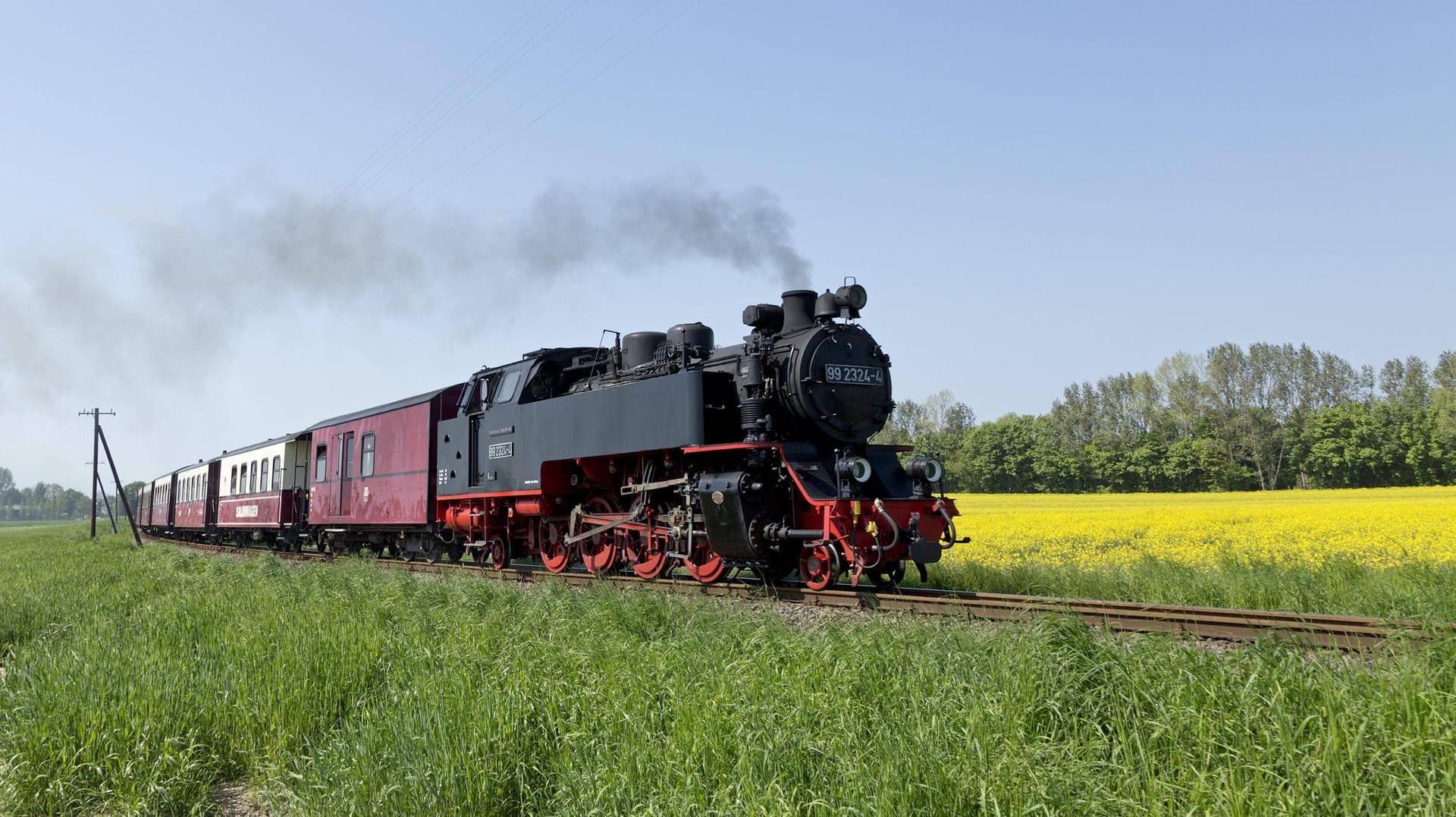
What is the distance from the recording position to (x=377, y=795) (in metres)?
3.75

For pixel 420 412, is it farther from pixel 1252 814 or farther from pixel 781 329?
pixel 1252 814

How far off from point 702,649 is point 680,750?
1.81m

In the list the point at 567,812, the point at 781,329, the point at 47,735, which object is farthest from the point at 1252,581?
the point at 47,735

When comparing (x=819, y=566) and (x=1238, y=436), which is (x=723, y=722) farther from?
(x=1238, y=436)

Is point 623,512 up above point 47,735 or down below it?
above

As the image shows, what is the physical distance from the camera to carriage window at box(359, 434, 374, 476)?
1828cm

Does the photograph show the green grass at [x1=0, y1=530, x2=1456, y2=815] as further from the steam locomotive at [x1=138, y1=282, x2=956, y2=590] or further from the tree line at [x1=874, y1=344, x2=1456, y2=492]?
the tree line at [x1=874, y1=344, x2=1456, y2=492]

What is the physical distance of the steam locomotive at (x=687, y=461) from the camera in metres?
9.71

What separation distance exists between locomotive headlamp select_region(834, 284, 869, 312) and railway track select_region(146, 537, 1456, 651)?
3.65 meters

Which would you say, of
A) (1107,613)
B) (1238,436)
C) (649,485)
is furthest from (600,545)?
(1238,436)

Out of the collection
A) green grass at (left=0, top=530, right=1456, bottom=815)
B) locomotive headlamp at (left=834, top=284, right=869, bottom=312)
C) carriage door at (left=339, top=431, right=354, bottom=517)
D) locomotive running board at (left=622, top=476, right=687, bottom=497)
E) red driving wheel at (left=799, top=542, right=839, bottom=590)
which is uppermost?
locomotive headlamp at (left=834, top=284, right=869, bottom=312)

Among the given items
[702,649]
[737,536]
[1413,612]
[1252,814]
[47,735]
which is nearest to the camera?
[1252,814]

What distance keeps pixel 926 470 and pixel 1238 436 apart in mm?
66348

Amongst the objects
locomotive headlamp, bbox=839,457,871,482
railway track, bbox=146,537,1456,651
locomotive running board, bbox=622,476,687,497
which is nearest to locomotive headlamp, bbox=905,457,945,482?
locomotive headlamp, bbox=839,457,871,482
